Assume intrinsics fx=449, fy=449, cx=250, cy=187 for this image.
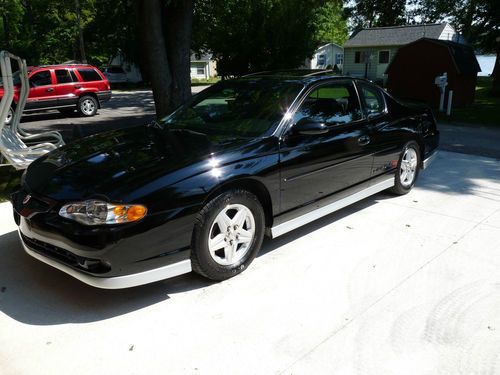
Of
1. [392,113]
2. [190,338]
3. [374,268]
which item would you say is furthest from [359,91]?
[190,338]

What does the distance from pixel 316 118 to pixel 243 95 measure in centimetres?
74

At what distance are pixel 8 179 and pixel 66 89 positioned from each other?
10.5 meters

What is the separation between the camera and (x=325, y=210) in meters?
4.35

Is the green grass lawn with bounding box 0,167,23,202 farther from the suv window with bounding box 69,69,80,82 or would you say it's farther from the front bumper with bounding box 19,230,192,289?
the suv window with bounding box 69,69,80,82

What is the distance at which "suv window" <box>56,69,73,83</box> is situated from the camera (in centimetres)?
1518

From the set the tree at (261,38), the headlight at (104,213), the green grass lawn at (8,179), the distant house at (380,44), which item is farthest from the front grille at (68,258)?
the distant house at (380,44)

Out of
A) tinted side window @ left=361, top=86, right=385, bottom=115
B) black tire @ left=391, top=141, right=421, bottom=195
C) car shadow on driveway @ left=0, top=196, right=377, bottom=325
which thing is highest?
tinted side window @ left=361, top=86, right=385, bottom=115

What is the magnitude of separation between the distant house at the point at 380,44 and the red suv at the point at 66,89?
24232mm

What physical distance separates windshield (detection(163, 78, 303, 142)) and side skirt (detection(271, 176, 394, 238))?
2.74ft

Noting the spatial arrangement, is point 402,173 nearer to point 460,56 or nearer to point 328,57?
point 460,56

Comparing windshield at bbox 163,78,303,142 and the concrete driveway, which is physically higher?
windshield at bbox 163,78,303,142

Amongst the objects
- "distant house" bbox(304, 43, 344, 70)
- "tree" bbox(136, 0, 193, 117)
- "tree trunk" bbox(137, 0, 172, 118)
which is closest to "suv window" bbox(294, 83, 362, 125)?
"tree trunk" bbox(137, 0, 172, 118)

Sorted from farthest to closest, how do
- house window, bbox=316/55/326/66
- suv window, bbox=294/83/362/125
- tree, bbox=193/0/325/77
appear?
house window, bbox=316/55/326/66 → tree, bbox=193/0/325/77 → suv window, bbox=294/83/362/125

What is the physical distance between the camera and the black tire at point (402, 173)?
5.43 meters
